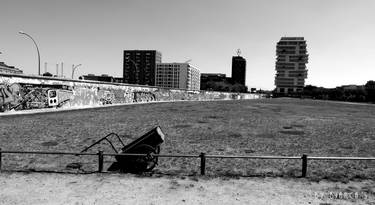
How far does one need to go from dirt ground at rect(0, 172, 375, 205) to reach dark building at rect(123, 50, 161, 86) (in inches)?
6587

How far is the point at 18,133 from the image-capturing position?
1153cm

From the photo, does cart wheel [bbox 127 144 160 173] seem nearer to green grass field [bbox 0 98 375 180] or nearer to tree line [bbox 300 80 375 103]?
green grass field [bbox 0 98 375 180]

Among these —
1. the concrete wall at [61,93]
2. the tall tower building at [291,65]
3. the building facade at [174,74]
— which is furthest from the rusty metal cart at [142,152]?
the tall tower building at [291,65]

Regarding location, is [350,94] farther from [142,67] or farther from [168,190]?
[168,190]

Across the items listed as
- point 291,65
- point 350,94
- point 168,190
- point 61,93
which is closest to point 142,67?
point 291,65

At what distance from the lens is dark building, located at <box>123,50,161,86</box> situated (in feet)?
568

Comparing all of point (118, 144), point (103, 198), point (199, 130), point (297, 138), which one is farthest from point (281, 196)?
point (199, 130)

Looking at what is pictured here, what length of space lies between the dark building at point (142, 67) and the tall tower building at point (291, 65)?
275ft

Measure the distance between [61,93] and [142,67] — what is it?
15407 centimetres

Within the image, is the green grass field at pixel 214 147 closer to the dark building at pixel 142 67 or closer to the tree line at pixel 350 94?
the tree line at pixel 350 94

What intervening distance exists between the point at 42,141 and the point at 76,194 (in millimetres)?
5867

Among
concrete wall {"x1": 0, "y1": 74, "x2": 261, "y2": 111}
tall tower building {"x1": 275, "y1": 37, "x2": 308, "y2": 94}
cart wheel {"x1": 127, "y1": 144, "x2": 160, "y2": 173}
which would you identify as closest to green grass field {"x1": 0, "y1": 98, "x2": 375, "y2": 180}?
cart wheel {"x1": 127, "y1": 144, "x2": 160, "y2": 173}

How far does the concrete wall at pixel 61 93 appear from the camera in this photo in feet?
58.3

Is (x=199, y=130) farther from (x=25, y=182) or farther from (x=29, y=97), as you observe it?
(x=29, y=97)
